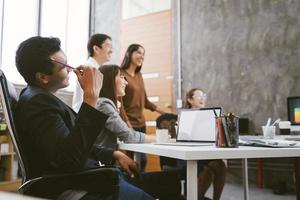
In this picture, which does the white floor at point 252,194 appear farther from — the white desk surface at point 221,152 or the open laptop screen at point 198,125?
the white desk surface at point 221,152

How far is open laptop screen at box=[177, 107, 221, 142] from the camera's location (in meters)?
1.57

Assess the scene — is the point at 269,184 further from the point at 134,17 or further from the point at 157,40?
the point at 134,17

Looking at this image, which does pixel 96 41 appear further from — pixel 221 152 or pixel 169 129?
pixel 221 152

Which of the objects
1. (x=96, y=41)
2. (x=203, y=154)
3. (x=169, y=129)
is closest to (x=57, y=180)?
(x=203, y=154)

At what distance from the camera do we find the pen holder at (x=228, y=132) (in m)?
1.19

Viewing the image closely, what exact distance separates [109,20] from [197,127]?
4101 mm

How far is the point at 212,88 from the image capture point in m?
4.28

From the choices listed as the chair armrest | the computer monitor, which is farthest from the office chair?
the computer monitor

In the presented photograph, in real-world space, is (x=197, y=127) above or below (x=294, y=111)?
below

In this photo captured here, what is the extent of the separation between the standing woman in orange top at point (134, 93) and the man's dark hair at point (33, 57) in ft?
4.59

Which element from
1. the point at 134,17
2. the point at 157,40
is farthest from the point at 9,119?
the point at 134,17

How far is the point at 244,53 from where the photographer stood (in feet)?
13.4

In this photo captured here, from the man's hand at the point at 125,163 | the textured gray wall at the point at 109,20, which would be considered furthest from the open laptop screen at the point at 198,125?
the textured gray wall at the point at 109,20

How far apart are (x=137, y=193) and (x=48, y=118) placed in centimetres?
41
